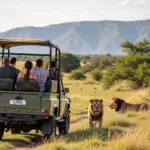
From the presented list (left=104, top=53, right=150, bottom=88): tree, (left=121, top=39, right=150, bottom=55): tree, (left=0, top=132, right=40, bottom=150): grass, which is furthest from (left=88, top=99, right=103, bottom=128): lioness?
(left=121, top=39, right=150, bottom=55): tree

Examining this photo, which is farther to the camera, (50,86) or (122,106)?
(122,106)

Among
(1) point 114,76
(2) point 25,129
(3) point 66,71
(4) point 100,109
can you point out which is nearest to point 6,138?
(2) point 25,129

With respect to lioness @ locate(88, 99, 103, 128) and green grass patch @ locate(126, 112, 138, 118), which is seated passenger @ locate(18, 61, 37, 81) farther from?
green grass patch @ locate(126, 112, 138, 118)

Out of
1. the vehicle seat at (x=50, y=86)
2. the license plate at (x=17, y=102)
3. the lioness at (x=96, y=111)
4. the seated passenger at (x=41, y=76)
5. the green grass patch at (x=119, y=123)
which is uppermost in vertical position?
the seated passenger at (x=41, y=76)

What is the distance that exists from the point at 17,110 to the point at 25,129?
943mm

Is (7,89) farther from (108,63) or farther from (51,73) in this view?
(108,63)

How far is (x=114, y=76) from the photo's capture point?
141ft

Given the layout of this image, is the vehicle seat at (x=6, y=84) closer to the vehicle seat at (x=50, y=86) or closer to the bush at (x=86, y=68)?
the vehicle seat at (x=50, y=86)

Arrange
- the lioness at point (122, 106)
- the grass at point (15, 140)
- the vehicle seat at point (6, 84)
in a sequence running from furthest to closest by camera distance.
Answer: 1. the lioness at point (122, 106)
2. the vehicle seat at point (6, 84)
3. the grass at point (15, 140)

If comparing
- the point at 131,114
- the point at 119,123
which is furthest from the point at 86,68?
the point at 119,123

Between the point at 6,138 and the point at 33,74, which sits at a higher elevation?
the point at 33,74

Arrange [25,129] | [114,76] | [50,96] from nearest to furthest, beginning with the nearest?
[50,96], [25,129], [114,76]

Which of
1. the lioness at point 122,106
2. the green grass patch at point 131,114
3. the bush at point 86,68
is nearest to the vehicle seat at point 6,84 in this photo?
the green grass patch at point 131,114

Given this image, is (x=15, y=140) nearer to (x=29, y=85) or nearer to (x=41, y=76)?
(x=29, y=85)
